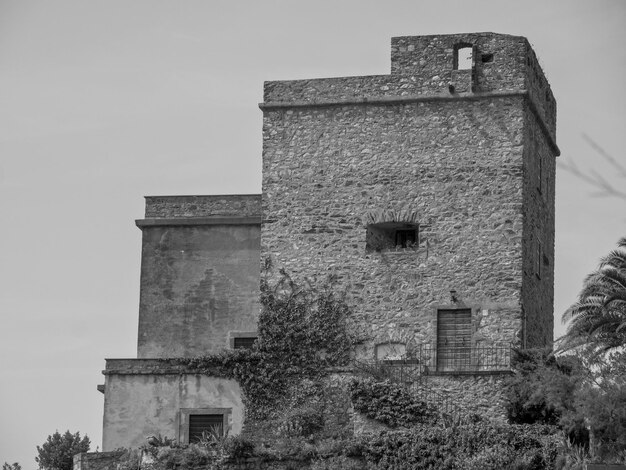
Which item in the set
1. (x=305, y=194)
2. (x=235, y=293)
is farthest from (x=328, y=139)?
(x=235, y=293)

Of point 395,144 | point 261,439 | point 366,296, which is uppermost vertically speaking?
point 395,144

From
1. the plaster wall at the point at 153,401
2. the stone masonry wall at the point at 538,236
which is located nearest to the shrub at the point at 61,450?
the plaster wall at the point at 153,401

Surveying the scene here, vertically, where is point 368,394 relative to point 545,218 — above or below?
below

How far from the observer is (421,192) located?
4056 centimetres

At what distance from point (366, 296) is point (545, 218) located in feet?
15.5

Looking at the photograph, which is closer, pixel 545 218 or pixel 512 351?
pixel 512 351

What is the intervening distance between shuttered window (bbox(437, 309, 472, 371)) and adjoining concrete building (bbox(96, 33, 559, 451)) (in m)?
0.02

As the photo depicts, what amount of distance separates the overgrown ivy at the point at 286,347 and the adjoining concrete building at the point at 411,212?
0.97 feet

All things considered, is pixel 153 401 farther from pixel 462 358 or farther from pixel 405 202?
pixel 405 202

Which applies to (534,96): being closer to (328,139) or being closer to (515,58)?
(515,58)

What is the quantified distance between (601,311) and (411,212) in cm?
537

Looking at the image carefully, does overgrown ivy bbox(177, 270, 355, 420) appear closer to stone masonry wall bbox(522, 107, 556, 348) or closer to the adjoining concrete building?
the adjoining concrete building

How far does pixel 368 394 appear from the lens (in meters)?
38.8

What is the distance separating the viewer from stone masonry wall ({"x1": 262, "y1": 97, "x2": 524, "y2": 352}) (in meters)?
40.0
